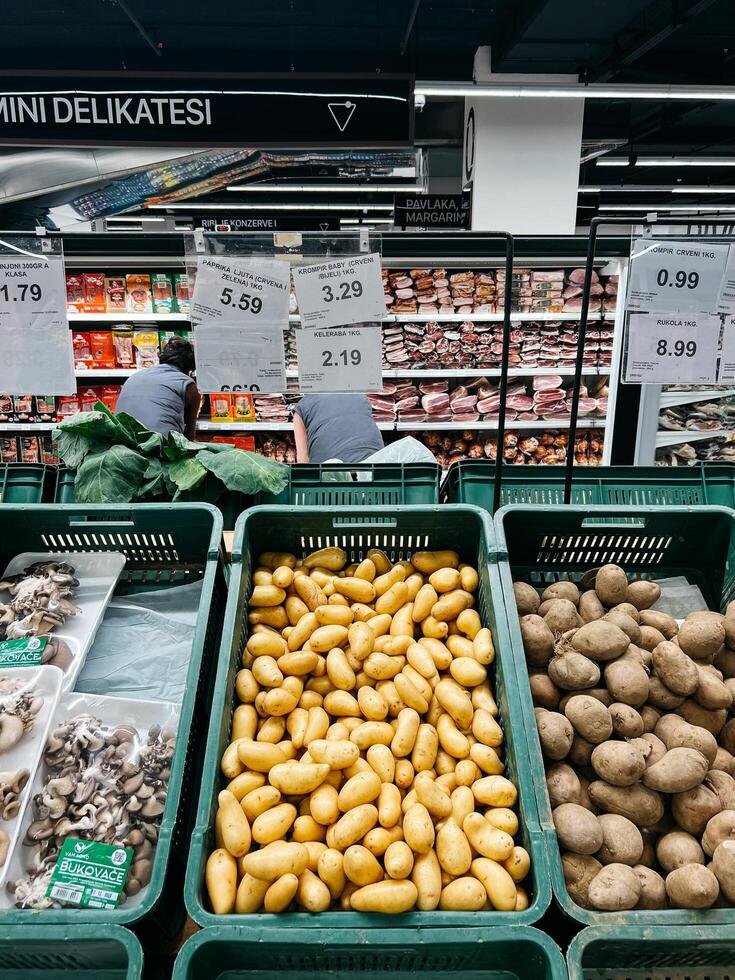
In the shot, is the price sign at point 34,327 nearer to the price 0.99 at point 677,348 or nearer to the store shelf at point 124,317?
the price 0.99 at point 677,348

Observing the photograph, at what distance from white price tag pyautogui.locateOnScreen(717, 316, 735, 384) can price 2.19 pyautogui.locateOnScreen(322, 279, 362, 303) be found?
3.57 ft

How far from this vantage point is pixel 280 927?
110cm

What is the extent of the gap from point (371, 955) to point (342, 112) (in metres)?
2.20

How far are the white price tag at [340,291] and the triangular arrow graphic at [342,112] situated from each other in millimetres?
553

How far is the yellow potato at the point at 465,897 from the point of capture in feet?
3.74

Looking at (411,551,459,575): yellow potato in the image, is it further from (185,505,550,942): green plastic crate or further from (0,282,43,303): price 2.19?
(0,282,43,303): price 2.19

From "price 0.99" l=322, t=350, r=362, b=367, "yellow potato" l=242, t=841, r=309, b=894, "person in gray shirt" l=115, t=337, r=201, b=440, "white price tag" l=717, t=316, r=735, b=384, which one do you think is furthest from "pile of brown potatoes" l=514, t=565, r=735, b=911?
"person in gray shirt" l=115, t=337, r=201, b=440

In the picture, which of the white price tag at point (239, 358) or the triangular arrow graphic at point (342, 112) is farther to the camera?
the triangular arrow graphic at point (342, 112)

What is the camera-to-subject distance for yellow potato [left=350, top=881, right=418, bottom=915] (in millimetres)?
1103

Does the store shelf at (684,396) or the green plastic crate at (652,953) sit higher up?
the store shelf at (684,396)

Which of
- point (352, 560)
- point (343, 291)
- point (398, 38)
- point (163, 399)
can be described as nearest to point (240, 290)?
point (343, 291)

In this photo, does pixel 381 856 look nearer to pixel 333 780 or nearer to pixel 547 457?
pixel 333 780

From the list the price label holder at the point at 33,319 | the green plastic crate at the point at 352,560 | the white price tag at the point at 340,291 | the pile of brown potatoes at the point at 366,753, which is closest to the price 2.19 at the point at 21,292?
the price label holder at the point at 33,319

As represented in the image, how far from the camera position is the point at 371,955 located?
42.9 inches
